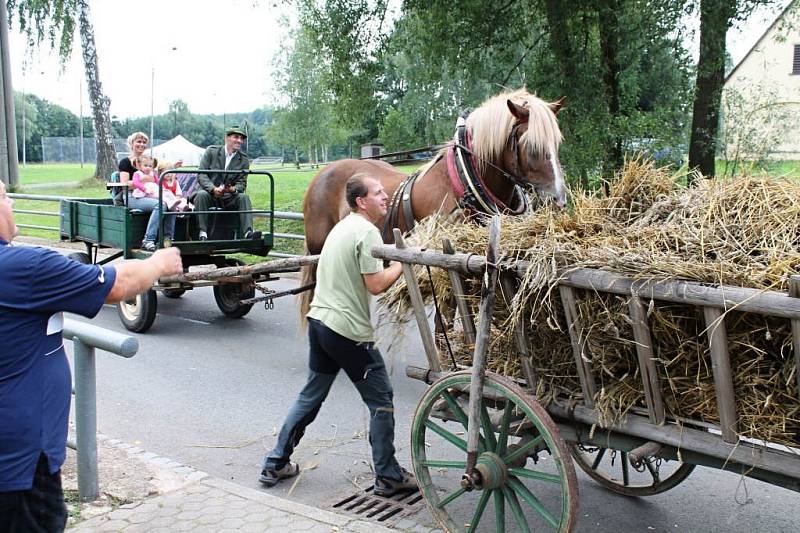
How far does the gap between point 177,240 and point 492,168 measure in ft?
13.5

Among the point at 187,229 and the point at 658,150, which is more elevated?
the point at 658,150

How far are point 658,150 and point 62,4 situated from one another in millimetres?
20240

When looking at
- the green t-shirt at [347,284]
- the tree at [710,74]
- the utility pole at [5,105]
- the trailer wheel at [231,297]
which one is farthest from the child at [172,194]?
the utility pole at [5,105]

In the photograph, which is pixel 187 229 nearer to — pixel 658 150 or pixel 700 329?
pixel 658 150

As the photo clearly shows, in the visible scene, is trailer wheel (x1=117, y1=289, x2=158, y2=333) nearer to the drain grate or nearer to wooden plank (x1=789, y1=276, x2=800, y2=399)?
the drain grate

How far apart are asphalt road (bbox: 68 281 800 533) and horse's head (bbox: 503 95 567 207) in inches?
66.5

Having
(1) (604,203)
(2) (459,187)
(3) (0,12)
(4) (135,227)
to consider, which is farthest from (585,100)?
(3) (0,12)

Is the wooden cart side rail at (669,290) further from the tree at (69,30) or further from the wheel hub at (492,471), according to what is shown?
the tree at (69,30)

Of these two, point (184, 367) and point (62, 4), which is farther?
point (62, 4)

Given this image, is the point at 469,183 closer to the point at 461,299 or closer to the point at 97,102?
the point at 461,299

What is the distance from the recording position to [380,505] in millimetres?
4391

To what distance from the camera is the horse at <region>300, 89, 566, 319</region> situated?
5848mm

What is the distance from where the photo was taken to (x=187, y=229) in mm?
8773

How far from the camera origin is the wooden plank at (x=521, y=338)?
337 cm
